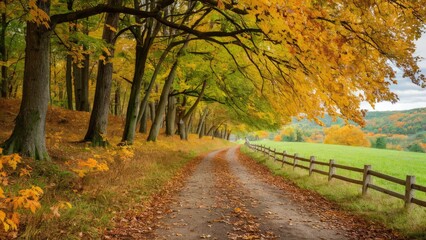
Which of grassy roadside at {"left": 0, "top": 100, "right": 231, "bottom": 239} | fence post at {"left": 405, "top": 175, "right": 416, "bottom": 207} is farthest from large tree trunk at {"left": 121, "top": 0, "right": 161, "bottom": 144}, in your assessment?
fence post at {"left": 405, "top": 175, "right": 416, "bottom": 207}

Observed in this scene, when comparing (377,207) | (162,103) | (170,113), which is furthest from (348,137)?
(377,207)

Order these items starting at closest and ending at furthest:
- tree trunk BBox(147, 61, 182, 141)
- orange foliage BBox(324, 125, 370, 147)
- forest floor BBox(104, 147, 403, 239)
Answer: forest floor BBox(104, 147, 403, 239) < tree trunk BBox(147, 61, 182, 141) < orange foliage BBox(324, 125, 370, 147)

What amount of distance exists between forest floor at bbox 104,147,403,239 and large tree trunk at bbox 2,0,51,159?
3615 millimetres

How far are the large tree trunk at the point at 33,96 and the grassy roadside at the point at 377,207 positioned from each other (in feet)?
28.6

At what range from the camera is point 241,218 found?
7.35m

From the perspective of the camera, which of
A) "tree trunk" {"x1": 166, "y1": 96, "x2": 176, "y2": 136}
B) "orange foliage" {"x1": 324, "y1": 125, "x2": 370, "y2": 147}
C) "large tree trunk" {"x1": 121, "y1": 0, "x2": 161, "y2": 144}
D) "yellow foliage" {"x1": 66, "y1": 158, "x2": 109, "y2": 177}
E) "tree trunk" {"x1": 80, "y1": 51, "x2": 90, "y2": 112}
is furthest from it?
"orange foliage" {"x1": 324, "y1": 125, "x2": 370, "y2": 147}

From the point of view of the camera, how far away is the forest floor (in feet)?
20.5

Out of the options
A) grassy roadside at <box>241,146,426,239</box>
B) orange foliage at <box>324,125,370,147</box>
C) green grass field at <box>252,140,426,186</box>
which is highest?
orange foliage at <box>324,125,370,147</box>

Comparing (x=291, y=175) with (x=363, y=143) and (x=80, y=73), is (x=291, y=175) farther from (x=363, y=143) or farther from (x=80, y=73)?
(x=363, y=143)

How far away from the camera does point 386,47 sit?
7.35 metres

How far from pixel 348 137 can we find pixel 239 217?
11534 centimetres

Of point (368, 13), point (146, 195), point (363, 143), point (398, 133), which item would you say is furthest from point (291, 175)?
point (398, 133)

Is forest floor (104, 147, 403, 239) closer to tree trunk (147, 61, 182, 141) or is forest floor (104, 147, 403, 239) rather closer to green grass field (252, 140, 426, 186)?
tree trunk (147, 61, 182, 141)

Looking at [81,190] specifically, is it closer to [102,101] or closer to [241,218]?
[241,218]
